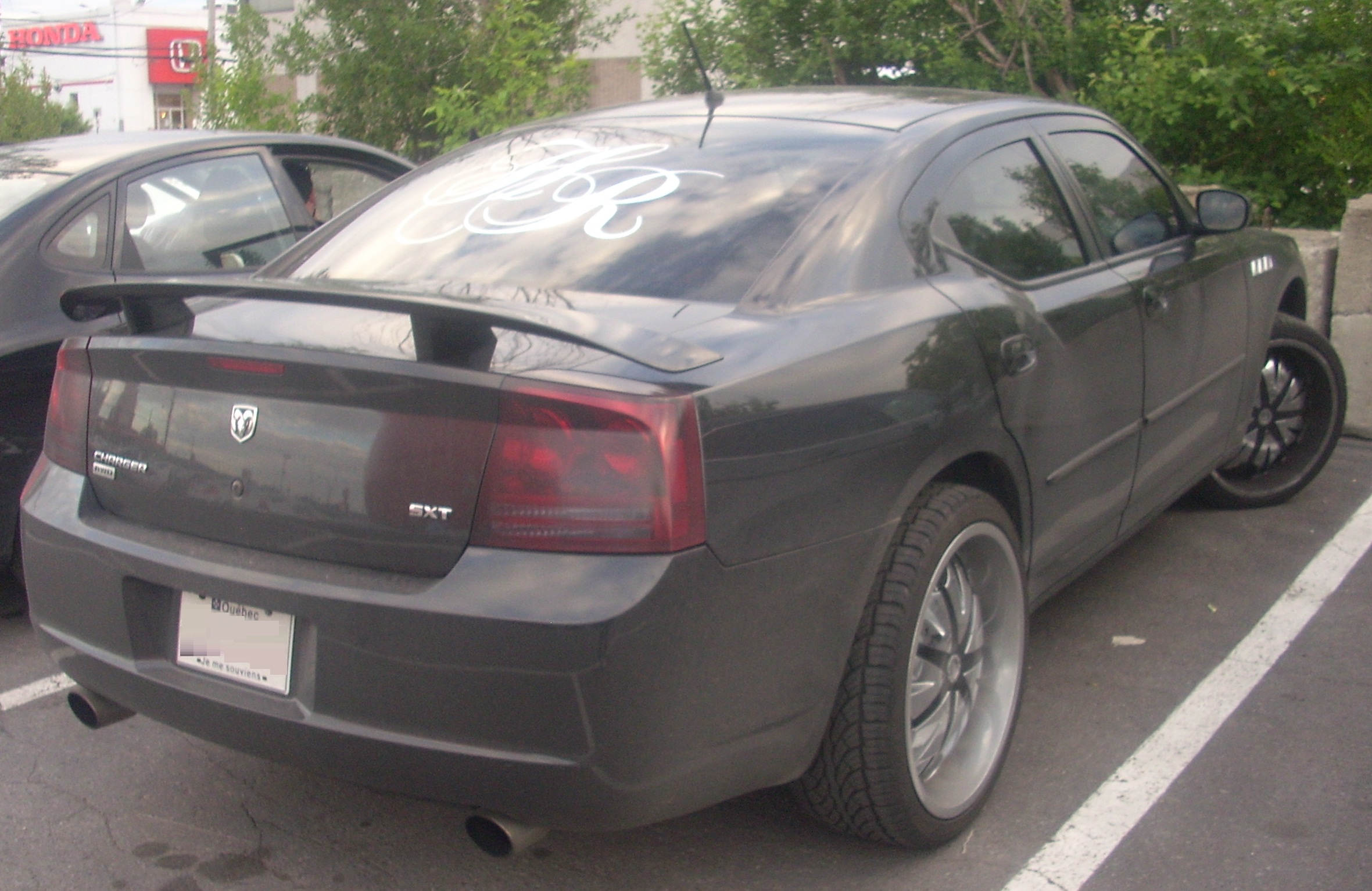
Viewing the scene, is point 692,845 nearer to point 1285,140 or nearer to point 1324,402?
point 1324,402

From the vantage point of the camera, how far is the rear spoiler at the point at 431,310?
7.06ft

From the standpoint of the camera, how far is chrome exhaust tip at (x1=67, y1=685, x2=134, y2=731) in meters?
2.73

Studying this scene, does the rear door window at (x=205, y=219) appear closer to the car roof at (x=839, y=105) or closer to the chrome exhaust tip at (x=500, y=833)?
the car roof at (x=839, y=105)

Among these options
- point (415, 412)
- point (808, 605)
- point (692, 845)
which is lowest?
point (692, 845)

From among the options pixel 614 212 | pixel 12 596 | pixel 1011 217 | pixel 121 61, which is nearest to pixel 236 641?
→ pixel 614 212

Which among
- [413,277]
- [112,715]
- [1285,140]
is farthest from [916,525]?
[1285,140]

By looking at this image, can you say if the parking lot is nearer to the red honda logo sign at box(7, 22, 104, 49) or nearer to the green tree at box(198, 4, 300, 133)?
the green tree at box(198, 4, 300, 133)

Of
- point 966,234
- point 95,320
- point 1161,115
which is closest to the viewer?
point 966,234

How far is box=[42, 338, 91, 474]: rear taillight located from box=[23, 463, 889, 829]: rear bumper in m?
0.36

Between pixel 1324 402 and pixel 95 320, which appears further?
pixel 1324 402

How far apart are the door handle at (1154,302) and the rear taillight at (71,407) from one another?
2702 mm

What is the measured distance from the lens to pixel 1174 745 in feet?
10.8

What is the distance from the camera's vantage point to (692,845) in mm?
2855

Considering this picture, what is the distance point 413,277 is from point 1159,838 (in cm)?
203
